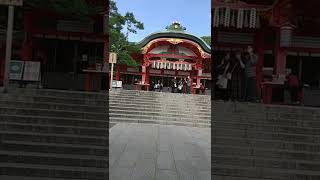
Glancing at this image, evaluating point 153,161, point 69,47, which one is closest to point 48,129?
point 153,161

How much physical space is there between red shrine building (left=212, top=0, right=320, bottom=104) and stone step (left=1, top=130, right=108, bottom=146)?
266 centimetres

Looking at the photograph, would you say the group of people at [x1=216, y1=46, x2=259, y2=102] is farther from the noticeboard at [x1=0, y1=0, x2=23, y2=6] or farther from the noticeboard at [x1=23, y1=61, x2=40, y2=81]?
the noticeboard at [x1=0, y1=0, x2=23, y2=6]

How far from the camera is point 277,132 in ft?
21.1

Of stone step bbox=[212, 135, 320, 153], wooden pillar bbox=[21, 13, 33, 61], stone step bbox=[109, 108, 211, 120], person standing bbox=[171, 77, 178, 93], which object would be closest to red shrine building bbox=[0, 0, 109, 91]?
wooden pillar bbox=[21, 13, 33, 61]

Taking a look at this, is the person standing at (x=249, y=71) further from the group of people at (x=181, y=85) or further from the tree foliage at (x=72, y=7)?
the group of people at (x=181, y=85)

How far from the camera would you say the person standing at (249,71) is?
2385 mm

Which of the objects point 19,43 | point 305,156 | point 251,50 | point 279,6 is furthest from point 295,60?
point 305,156

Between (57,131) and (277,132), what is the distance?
3068 mm

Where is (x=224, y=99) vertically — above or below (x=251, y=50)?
below

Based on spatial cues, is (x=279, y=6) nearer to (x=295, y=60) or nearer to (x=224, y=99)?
(x=295, y=60)

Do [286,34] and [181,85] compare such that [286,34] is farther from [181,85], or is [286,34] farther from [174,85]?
[174,85]

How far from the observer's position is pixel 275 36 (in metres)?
3.21

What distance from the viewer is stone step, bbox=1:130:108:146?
5.33 meters

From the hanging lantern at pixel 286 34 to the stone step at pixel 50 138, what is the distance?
104 inches
